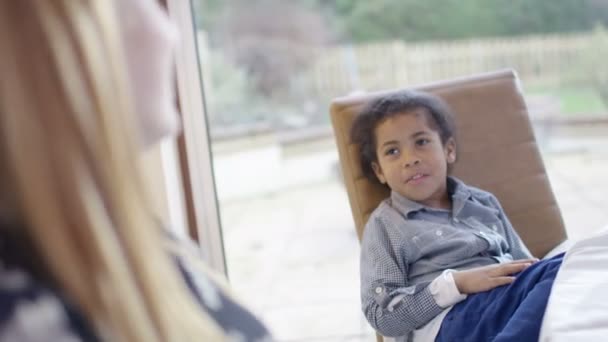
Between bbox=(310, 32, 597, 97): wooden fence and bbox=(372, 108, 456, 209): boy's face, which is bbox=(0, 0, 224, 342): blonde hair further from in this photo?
bbox=(310, 32, 597, 97): wooden fence

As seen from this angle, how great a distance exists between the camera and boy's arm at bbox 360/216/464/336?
133 centimetres

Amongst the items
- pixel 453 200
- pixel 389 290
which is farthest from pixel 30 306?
pixel 453 200

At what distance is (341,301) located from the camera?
8.23ft

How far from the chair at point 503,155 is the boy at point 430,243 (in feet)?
0.34

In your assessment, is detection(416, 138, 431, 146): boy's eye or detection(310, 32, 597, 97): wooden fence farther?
detection(310, 32, 597, 97): wooden fence

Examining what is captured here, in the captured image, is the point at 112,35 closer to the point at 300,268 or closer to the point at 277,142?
the point at 300,268

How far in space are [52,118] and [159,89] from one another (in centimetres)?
15

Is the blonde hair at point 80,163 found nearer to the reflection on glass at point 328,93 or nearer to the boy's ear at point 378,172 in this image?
the boy's ear at point 378,172

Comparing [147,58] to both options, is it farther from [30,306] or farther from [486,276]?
[486,276]

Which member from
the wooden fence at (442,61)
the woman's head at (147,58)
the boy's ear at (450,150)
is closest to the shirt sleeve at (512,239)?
the boy's ear at (450,150)

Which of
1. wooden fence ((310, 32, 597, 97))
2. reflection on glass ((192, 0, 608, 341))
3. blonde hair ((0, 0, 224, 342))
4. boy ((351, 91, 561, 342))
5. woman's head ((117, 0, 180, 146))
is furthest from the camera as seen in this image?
wooden fence ((310, 32, 597, 97))

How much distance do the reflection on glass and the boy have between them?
105 cm

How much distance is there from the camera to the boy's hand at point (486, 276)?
1303mm

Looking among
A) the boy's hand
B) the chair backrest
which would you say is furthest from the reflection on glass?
the boy's hand
